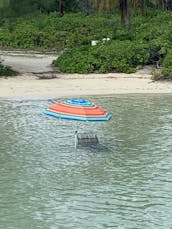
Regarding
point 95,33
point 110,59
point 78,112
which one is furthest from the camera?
point 95,33

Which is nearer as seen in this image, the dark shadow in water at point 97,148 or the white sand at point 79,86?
the dark shadow in water at point 97,148

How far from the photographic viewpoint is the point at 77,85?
27.6 m

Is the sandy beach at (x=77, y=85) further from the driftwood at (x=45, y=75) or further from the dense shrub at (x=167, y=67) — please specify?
the dense shrub at (x=167, y=67)

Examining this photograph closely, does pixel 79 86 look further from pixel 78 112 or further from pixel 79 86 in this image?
pixel 78 112

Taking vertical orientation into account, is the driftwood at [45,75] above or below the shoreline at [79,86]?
above

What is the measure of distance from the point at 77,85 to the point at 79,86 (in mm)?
269

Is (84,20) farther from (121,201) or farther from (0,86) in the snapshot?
(121,201)

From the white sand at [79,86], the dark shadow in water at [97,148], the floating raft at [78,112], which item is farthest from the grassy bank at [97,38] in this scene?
the floating raft at [78,112]

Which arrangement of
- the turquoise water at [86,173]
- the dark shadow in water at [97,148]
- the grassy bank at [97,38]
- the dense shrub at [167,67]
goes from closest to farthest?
the turquoise water at [86,173], the dark shadow in water at [97,148], the dense shrub at [167,67], the grassy bank at [97,38]

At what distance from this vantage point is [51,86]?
27078mm

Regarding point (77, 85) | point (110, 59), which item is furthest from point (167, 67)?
point (77, 85)

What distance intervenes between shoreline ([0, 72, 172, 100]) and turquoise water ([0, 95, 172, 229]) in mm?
4193

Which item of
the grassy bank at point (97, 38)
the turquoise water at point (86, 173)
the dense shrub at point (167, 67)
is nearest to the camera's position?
the turquoise water at point (86, 173)

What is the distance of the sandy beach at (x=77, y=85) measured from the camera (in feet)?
84.8
